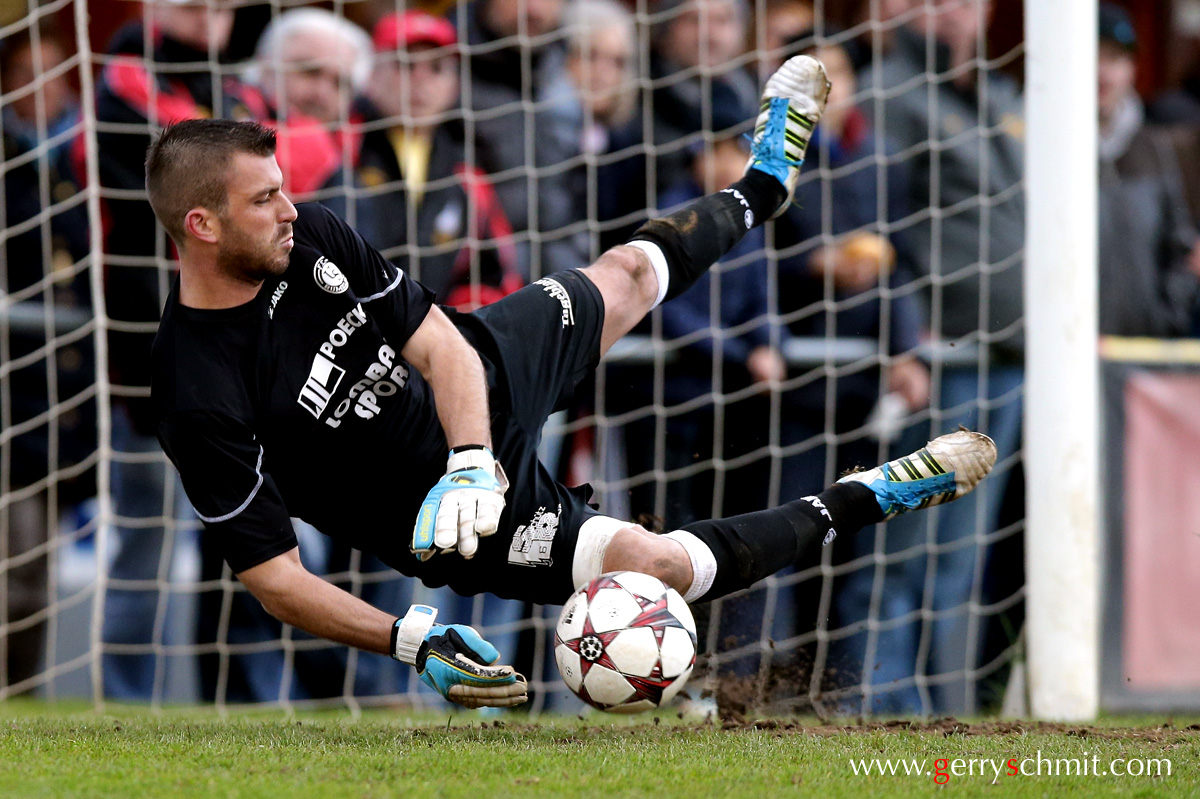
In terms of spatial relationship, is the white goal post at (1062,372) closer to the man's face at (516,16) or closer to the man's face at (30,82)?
the man's face at (516,16)

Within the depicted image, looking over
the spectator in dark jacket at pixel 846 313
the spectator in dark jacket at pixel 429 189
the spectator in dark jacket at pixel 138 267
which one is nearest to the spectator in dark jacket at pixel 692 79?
Answer: the spectator in dark jacket at pixel 846 313

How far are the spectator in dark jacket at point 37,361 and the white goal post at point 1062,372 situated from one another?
4.27 metres

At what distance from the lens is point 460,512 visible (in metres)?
3.39

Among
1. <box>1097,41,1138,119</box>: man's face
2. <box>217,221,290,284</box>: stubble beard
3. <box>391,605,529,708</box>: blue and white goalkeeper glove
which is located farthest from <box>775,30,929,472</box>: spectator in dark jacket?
<box>217,221,290,284</box>: stubble beard

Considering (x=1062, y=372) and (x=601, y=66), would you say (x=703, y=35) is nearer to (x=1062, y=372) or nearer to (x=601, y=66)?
(x=601, y=66)

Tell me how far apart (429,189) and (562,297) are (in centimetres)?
209

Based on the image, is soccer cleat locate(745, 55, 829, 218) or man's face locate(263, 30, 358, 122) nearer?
soccer cleat locate(745, 55, 829, 218)

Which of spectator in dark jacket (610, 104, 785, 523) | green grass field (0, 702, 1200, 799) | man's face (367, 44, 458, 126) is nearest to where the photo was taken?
green grass field (0, 702, 1200, 799)

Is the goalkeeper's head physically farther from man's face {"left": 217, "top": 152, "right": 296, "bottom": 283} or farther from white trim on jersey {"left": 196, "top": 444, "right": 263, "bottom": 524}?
white trim on jersey {"left": 196, "top": 444, "right": 263, "bottom": 524}

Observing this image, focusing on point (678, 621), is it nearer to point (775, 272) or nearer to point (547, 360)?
point (547, 360)

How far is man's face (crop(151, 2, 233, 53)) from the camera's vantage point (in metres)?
6.27

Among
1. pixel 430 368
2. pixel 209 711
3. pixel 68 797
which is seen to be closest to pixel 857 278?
pixel 430 368

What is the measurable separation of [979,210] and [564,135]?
2.08 meters

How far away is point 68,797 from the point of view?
279 centimetres
